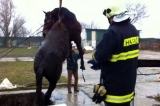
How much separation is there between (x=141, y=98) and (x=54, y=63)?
182 inches

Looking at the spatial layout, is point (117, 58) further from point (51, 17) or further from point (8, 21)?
point (8, 21)

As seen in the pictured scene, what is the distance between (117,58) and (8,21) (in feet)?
125

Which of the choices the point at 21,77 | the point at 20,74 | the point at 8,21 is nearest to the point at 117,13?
the point at 21,77

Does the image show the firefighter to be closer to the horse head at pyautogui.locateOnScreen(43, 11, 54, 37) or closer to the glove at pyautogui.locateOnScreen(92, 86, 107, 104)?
the glove at pyautogui.locateOnScreen(92, 86, 107, 104)

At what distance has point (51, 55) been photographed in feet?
8.86

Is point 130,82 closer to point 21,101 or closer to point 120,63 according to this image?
point 120,63

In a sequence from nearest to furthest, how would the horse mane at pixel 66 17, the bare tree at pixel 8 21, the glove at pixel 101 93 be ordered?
1. the glove at pixel 101 93
2. the horse mane at pixel 66 17
3. the bare tree at pixel 8 21

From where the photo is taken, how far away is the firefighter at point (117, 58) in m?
2.49

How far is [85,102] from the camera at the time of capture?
19.3 ft

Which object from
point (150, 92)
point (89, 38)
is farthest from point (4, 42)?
point (150, 92)

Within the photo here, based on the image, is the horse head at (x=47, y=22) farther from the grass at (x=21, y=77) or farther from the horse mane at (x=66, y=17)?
the grass at (x=21, y=77)

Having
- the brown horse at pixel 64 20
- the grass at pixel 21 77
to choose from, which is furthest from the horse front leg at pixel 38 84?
the grass at pixel 21 77

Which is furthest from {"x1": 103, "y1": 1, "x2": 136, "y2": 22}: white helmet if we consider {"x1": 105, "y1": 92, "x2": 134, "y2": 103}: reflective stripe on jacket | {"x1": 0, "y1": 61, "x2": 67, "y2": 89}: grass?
{"x1": 0, "y1": 61, "x2": 67, "y2": 89}: grass

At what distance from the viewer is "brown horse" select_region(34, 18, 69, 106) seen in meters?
2.70
